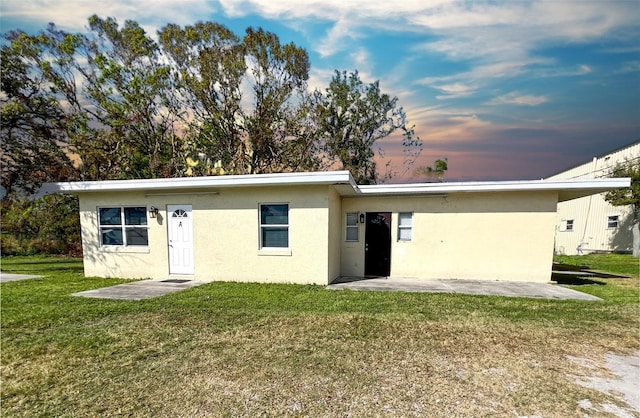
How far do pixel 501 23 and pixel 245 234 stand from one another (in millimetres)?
8820

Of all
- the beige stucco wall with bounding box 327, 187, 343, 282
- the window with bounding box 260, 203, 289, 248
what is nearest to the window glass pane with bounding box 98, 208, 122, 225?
the window with bounding box 260, 203, 289, 248

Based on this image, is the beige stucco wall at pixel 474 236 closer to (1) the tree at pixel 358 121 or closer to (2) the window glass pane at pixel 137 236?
(2) the window glass pane at pixel 137 236

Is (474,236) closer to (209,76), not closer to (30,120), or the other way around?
(209,76)

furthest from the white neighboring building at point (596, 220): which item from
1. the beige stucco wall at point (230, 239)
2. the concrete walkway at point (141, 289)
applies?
the concrete walkway at point (141, 289)

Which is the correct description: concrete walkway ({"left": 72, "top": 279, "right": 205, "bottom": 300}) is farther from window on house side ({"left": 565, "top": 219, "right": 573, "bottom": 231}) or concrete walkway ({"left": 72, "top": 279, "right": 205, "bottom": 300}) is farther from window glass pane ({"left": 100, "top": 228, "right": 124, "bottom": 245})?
window on house side ({"left": 565, "top": 219, "right": 573, "bottom": 231})

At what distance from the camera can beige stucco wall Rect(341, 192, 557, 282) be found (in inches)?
330

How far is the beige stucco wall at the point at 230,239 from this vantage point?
7824 mm

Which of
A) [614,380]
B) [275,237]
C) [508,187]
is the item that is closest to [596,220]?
[508,187]

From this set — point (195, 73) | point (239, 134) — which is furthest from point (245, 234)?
point (195, 73)

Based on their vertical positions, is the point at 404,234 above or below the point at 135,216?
below

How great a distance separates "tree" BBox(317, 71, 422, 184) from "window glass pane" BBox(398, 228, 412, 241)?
10.7 metres

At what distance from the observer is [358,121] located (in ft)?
66.4

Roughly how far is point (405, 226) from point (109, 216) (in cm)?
925

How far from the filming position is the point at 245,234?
8211 mm
